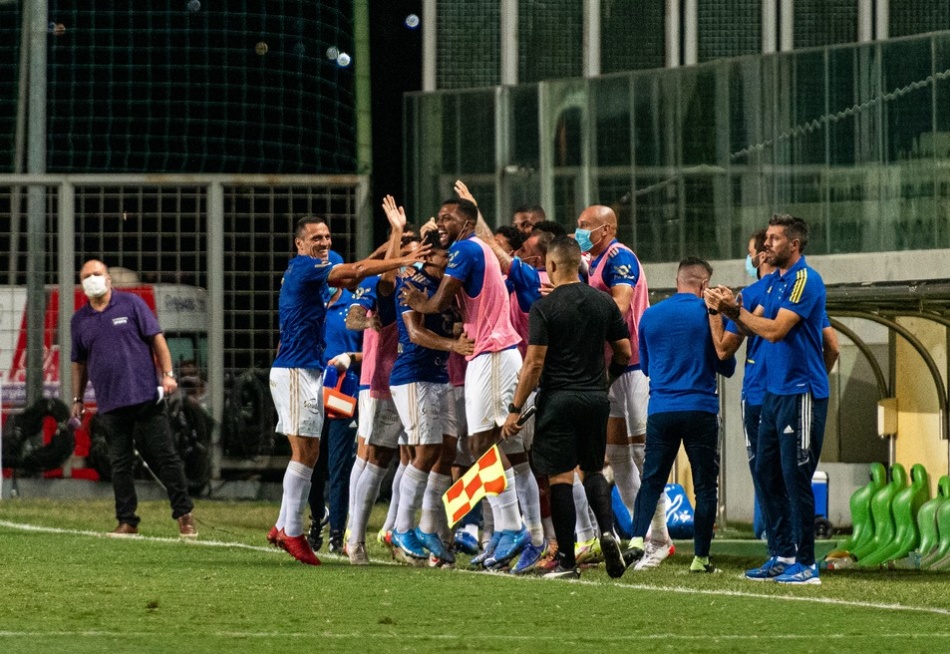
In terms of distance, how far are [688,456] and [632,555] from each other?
27.3 inches

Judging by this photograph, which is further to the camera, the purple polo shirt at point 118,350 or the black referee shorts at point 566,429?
the purple polo shirt at point 118,350

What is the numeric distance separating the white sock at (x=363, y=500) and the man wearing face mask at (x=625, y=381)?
1.45m

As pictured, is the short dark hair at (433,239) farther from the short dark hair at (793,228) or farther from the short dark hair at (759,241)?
the short dark hair at (793,228)

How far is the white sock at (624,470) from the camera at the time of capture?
38.2 feet

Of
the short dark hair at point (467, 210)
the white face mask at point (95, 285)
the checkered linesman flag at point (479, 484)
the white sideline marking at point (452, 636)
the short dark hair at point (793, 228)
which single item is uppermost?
the short dark hair at point (467, 210)

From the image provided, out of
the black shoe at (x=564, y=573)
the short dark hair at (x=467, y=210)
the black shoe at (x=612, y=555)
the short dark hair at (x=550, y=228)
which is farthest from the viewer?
the short dark hair at (x=550, y=228)

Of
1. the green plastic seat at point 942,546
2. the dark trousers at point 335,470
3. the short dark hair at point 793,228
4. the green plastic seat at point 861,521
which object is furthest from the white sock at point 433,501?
the green plastic seat at point 942,546

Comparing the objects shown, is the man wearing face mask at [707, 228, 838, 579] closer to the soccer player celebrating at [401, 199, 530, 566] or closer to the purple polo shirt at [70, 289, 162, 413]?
the soccer player celebrating at [401, 199, 530, 566]

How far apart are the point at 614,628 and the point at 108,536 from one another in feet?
21.0

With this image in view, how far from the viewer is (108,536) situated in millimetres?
13398

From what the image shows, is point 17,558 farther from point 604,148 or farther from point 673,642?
point 604,148

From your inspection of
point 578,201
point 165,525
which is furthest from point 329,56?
Answer: point 165,525

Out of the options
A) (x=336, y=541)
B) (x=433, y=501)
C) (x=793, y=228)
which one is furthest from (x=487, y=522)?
(x=793, y=228)

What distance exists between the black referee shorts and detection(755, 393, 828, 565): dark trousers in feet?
2.97
